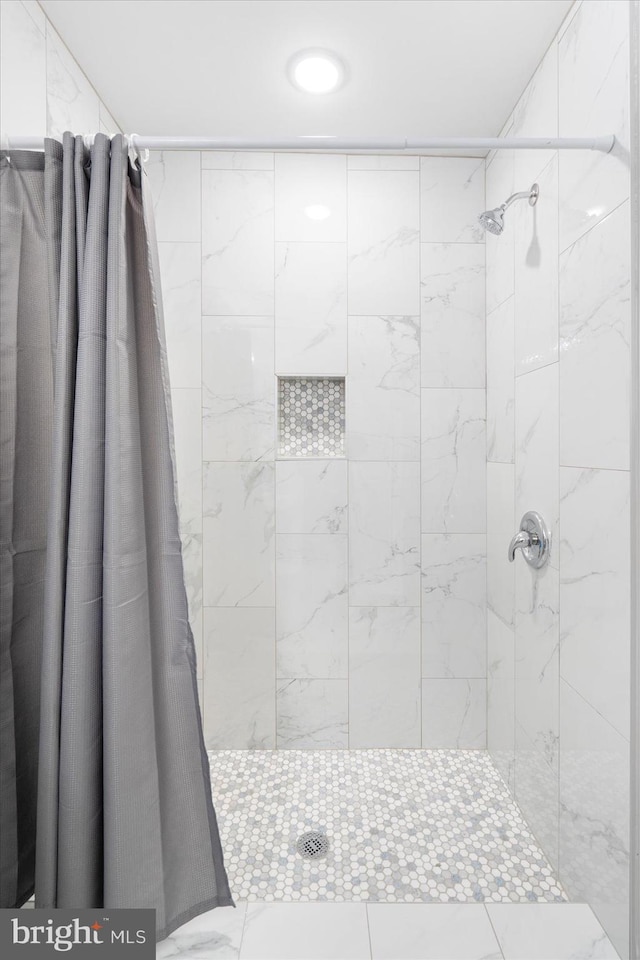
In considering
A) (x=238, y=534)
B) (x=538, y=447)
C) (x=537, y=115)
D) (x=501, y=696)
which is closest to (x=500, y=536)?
(x=538, y=447)

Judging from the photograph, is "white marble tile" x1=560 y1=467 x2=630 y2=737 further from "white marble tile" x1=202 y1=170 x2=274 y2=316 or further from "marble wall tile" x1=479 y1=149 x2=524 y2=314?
"white marble tile" x1=202 y1=170 x2=274 y2=316

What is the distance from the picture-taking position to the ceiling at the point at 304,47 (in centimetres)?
136

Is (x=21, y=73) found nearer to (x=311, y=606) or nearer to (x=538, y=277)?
(x=538, y=277)

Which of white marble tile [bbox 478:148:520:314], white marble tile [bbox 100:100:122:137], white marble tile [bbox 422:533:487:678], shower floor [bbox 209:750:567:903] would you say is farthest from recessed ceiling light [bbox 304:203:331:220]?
shower floor [bbox 209:750:567:903]

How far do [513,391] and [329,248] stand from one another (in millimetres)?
863

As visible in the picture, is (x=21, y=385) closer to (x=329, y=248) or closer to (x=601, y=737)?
(x=329, y=248)

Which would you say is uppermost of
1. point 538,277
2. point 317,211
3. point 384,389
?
point 317,211

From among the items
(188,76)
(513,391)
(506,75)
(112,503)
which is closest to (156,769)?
(112,503)

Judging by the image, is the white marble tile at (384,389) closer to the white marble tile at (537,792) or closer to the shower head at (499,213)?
the shower head at (499,213)

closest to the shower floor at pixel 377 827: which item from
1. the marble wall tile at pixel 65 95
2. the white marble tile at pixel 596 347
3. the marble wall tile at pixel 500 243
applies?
the white marble tile at pixel 596 347

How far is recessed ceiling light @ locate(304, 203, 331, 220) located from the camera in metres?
1.94

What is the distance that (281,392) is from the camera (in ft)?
6.59

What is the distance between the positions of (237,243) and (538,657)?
1750 millimetres

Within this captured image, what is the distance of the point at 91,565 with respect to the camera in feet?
3.55
